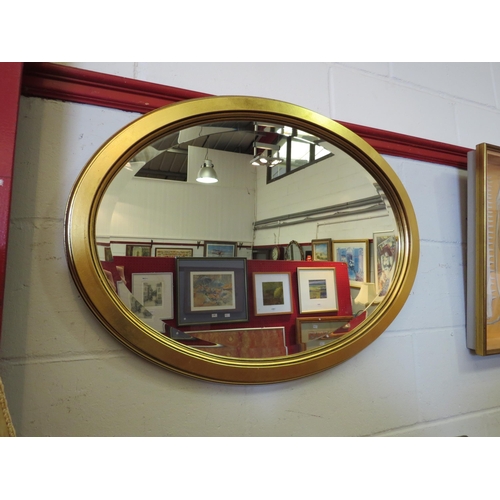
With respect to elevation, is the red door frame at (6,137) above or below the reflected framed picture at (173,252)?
above

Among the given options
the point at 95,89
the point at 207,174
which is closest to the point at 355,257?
the point at 207,174

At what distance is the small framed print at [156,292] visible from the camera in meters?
0.68

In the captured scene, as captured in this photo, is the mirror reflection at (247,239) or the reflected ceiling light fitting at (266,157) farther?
the reflected ceiling light fitting at (266,157)

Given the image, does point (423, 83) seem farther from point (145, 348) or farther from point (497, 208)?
point (145, 348)

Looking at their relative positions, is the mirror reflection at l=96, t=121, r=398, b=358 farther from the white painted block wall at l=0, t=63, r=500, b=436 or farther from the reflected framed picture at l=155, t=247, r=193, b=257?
the white painted block wall at l=0, t=63, r=500, b=436

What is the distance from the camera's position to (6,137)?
1.89 feet

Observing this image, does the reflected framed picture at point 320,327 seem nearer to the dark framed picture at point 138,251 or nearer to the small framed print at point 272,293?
the small framed print at point 272,293

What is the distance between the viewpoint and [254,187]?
78cm

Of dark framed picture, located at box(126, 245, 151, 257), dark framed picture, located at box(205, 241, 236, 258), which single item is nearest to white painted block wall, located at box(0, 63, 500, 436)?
dark framed picture, located at box(126, 245, 151, 257)

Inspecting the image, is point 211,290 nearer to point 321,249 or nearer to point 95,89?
point 321,249

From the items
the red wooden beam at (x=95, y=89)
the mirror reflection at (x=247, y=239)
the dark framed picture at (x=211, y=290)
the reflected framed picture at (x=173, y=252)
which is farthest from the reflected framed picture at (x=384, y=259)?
→ the red wooden beam at (x=95, y=89)

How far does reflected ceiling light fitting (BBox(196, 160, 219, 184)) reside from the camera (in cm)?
74

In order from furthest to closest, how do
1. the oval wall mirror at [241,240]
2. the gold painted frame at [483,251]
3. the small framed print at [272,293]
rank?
the gold painted frame at [483,251], the small framed print at [272,293], the oval wall mirror at [241,240]

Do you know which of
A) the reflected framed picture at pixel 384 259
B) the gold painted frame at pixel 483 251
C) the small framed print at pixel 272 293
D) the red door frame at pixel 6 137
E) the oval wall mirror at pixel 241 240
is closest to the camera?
the red door frame at pixel 6 137
